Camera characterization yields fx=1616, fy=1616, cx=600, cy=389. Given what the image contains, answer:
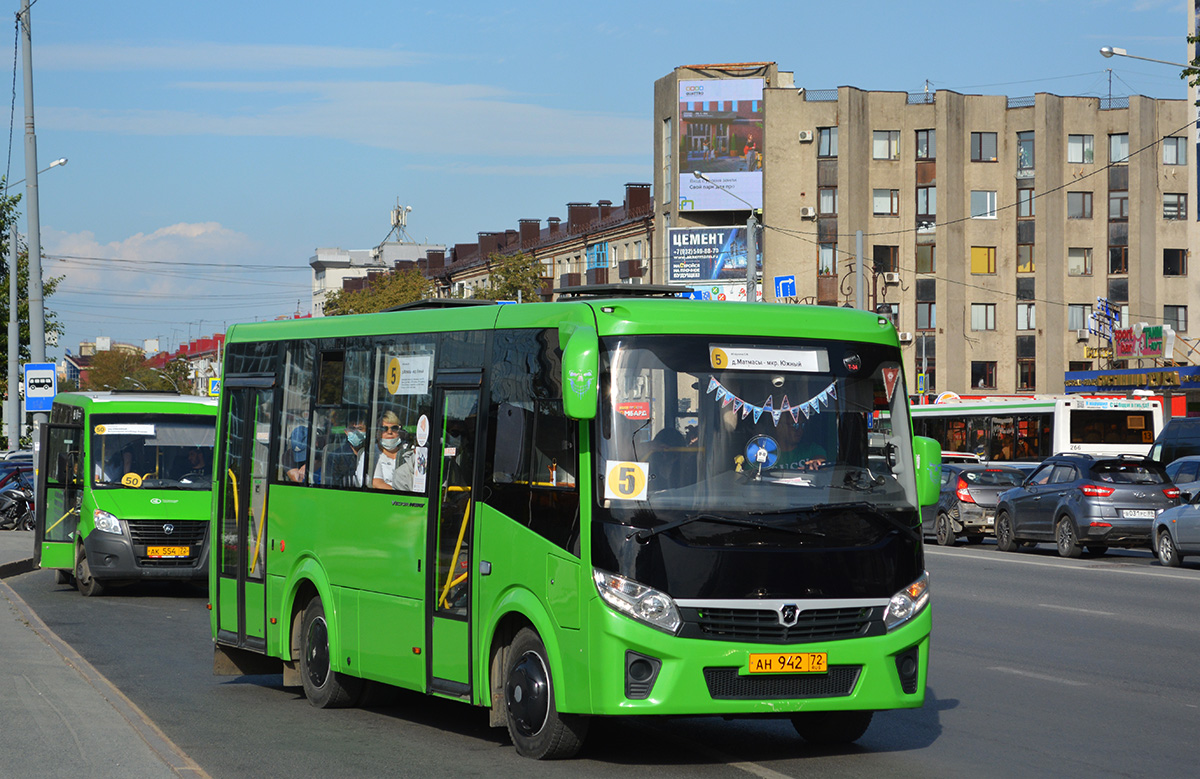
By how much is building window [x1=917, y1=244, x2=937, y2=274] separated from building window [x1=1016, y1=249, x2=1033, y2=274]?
13.3 feet

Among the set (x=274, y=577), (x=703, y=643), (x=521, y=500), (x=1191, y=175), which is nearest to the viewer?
(x=703, y=643)

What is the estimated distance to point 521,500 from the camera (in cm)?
852

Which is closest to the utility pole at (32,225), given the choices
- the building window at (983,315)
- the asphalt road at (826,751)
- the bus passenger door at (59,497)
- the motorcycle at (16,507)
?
the motorcycle at (16,507)

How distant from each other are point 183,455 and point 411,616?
12.0 m

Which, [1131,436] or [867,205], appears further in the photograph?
[867,205]

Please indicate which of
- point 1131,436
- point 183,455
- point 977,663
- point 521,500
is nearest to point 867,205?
point 1131,436

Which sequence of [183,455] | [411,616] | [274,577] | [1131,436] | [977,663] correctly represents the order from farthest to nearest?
[1131,436] → [183,455] → [977,663] → [274,577] → [411,616]

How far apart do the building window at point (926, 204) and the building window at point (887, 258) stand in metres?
1.89

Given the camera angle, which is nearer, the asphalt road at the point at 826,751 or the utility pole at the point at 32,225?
the asphalt road at the point at 826,751

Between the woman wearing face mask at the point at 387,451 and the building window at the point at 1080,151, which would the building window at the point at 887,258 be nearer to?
the building window at the point at 1080,151

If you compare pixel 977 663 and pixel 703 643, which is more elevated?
pixel 703 643

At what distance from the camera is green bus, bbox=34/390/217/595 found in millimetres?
20031

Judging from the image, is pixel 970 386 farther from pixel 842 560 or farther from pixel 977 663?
pixel 842 560

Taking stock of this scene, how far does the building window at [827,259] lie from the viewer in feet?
245
